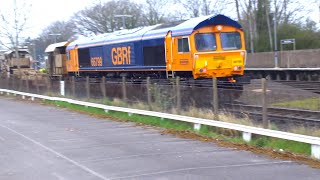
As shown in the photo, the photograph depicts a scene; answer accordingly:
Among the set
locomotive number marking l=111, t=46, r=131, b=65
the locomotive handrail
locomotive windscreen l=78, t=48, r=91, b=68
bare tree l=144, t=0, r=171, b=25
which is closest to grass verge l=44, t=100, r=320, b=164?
the locomotive handrail

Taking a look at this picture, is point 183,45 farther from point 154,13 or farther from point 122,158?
point 154,13

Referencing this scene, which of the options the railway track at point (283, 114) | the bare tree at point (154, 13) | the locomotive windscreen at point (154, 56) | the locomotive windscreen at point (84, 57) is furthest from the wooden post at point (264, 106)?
the bare tree at point (154, 13)

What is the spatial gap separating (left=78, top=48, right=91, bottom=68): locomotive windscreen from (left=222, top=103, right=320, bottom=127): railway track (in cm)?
2012

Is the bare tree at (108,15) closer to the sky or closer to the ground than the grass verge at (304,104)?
closer to the sky

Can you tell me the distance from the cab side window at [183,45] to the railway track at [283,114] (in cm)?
841

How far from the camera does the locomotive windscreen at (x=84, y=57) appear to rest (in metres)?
30.9

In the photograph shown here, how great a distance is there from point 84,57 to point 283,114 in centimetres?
2238

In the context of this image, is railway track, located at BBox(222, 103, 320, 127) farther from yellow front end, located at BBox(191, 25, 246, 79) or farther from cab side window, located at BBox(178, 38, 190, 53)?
cab side window, located at BBox(178, 38, 190, 53)

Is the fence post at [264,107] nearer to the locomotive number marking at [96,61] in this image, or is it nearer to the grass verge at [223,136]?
the grass verge at [223,136]

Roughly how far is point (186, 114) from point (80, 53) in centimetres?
1999

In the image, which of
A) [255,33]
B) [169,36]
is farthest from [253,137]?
[255,33]

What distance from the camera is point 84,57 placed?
104 feet

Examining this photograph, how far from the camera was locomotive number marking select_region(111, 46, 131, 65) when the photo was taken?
25125mm

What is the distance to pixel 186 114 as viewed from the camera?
44.4 ft
